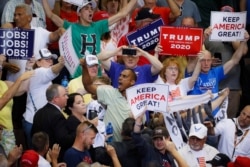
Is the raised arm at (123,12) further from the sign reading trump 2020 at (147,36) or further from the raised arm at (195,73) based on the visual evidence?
the raised arm at (195,73)

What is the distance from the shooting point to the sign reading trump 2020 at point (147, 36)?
62.2 ft

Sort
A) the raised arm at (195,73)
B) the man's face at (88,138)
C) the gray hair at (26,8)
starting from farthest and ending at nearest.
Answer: the gray hair at (26,8) → the raised arm at (195,73) → the man's face at (88,138)

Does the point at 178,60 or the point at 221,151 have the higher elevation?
the point at 178,60

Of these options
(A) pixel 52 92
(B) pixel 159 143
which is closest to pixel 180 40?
(B) pixel 159 143

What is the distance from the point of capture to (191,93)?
19.0 m

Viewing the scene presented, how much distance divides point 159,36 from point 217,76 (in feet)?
3.46

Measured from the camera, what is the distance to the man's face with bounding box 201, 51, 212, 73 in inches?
750

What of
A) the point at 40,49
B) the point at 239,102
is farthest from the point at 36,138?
the point at 239,102

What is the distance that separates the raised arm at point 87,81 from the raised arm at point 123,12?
1591 mm

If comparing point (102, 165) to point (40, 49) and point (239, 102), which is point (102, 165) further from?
point (239, 102)

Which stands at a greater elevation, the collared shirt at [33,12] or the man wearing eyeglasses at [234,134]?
the collared shirt at [33,12]

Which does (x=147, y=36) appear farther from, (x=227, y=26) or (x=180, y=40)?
(x=227, y=26)

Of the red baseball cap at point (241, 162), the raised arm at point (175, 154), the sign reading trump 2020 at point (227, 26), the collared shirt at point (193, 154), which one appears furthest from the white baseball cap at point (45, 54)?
the red baseball cap at point (241, 162)

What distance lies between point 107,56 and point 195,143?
188 cm
